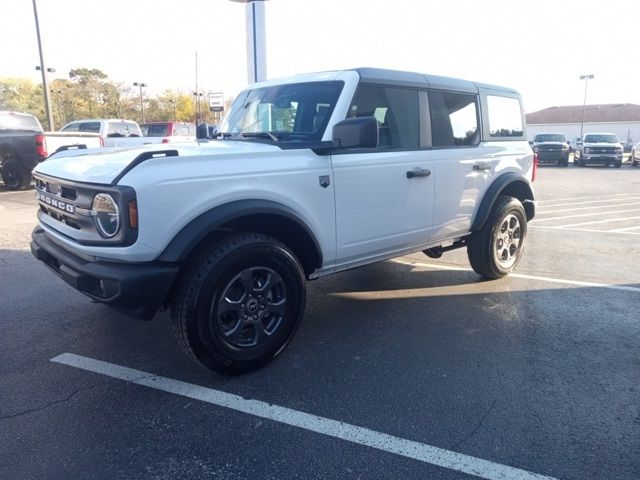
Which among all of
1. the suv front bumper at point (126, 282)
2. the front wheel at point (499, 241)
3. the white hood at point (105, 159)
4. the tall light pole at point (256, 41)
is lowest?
the front wheel at point (499, 241)

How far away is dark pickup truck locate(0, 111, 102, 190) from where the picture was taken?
1204 centimetres

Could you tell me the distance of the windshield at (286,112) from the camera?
3818mm

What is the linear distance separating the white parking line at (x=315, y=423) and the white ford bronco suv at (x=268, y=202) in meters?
0.24

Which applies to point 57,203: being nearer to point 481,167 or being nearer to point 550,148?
point 481,167

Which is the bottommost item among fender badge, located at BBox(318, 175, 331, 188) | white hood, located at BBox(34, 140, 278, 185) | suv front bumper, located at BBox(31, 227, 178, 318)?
suv front bumper, located at BBox(31, 227, 178, 318)

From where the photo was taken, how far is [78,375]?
3234 millimetres

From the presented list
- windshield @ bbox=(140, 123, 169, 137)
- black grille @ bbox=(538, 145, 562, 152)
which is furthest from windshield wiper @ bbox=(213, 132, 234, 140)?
black grille @ bbox=(538, 145, 562, 152)

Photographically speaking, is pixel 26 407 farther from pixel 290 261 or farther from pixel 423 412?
pixel 423 412

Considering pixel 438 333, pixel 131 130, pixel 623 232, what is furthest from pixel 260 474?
pixel 131 130

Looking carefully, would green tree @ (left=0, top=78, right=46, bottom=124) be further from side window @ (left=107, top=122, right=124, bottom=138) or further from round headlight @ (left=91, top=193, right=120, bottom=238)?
round headlight @ (left=91, top=193, right=120, bottom=238)

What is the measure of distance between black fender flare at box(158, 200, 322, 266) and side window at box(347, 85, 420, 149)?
1121 millimetres

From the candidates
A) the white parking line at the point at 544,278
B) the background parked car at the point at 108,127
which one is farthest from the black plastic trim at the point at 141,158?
the background parked car at the point at 108,127

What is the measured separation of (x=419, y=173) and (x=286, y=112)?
1.22 meters

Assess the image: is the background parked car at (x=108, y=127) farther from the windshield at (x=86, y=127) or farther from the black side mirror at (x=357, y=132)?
the black side mirror at (x=357, y=132)
